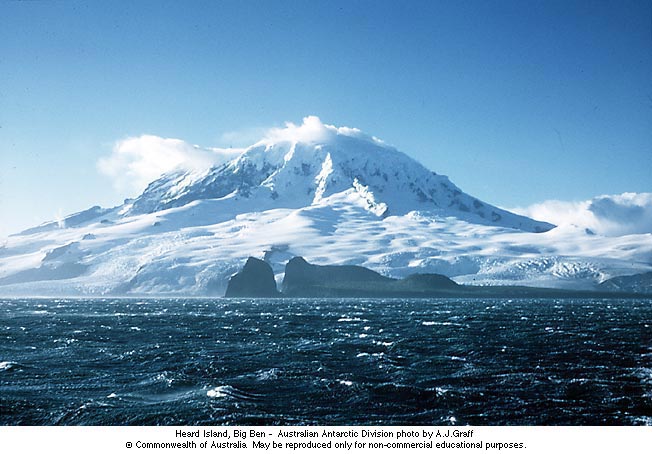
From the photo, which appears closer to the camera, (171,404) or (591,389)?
(171,404)

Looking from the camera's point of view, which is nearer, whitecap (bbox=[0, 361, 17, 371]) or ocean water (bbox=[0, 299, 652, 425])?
ocean water (bbox=[0, 299, 652, 425])

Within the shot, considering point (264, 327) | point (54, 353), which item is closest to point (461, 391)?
point (54, 353)

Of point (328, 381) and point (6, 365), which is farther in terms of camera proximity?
point (6, 365)

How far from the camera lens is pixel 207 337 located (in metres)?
71.4

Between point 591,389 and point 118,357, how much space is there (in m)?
35.3

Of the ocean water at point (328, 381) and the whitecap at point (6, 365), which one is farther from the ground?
the whitecap at point (6, 365)

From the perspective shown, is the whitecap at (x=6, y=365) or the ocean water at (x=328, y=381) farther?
the whitecap at (x=6, y=365)

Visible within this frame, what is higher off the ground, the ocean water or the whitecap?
the whitecap

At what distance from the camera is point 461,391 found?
118 ft

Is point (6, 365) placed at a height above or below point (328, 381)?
above
